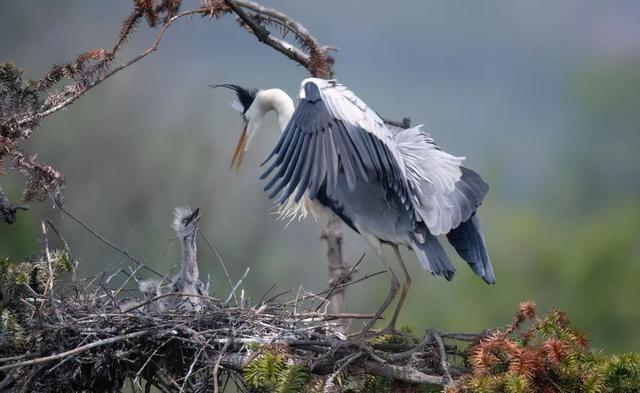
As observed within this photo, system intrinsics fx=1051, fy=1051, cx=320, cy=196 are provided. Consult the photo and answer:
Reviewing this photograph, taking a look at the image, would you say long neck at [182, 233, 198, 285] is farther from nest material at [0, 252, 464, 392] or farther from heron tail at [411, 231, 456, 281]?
heron tail at [411, 231, 456, 281]

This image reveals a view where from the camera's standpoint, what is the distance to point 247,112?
5605 mm

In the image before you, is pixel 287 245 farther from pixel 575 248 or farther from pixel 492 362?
pixel 492 362

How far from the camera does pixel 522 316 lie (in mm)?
3758

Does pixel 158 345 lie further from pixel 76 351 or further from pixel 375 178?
pixel 375 178

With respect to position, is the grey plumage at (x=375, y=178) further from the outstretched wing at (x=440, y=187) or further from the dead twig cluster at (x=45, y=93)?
the dead twig cluster at (x=45, y=93)

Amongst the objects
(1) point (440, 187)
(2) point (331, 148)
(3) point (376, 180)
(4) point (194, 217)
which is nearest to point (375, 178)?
(3) point (376, 180)

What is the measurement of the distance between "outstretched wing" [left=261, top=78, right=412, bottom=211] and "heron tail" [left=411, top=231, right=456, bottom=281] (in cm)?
15

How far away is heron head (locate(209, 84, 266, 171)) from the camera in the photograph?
5.58 metres

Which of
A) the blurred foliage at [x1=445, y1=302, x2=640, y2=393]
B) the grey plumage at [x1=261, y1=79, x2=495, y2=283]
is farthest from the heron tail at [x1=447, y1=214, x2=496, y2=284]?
the blurred foliage at [x1=445, y1=302, x2=640, y2=393]

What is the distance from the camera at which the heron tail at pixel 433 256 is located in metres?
4.14

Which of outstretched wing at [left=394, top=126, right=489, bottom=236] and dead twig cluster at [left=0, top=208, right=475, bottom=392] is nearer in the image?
dead twig cluster at [left=0, top=208, right=475, bottom=392]

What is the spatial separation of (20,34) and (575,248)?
942 centimetres

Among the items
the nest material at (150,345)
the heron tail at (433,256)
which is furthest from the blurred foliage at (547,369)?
the heron tail at (433,256)

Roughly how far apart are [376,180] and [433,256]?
398 millimetres
